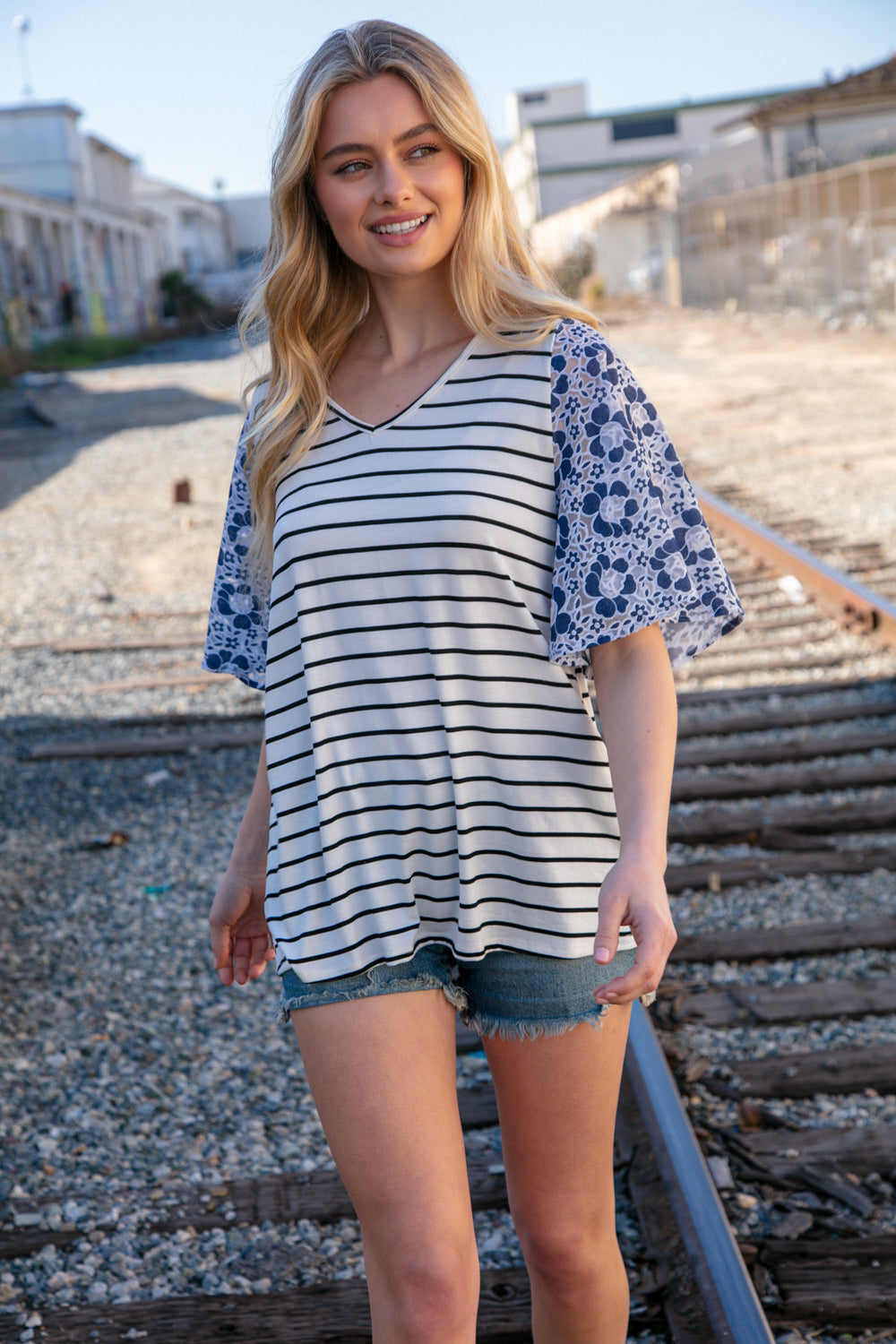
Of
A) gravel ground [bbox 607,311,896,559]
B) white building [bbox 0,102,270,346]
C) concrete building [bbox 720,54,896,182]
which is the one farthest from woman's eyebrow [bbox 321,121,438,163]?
white building [bbox 0,102,270,346]

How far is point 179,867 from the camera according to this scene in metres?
4.98

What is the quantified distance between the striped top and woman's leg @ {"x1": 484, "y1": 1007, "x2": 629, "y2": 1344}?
0.17m

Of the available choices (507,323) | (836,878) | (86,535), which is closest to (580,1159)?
(507,323)

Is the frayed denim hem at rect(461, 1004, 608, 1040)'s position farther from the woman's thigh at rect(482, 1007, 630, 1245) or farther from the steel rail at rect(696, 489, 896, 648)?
the steel rail at rect(696, 489, 896, 648)

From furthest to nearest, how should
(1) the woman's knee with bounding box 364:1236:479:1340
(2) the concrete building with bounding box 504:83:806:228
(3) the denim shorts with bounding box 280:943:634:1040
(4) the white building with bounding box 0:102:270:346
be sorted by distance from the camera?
(2) the concrete building with bounding box 504:83:806:228
(4) the white building with bounding box 0:102:270:346
(3) the denim shorts with bounding box 280:943:634:1040
(1) the woman's knee with bounding box 364:1236:479:1340

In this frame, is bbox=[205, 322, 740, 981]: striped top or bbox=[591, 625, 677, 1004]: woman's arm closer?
bbox=[591, 625, 677, 1004]: woman's arm

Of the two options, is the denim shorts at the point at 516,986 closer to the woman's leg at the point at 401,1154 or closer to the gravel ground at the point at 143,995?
the woman's leg at the point at 401,1154

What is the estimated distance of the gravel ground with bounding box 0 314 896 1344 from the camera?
9.34 ft

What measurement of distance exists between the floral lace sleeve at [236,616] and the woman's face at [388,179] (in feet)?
1.20

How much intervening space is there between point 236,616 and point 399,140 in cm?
82

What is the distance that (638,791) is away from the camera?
1.76 metres

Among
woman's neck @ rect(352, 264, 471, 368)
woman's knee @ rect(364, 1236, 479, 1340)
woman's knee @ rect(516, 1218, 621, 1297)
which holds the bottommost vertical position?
woman's knee @ rect(516, 1218, 621, 1297)

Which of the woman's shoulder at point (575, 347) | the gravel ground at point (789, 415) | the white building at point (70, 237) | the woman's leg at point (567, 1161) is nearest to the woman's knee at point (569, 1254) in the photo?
the woman's leg at point (567, 1161)

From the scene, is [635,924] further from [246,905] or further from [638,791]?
[246,905]
